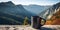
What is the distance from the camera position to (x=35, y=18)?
3.61 m

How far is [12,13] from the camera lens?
12.0ft

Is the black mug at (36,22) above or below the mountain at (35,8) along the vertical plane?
below

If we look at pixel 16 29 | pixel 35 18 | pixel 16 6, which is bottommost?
pixel 16 29

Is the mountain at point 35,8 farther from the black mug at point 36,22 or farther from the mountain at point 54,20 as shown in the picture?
the mountain at point 54,20

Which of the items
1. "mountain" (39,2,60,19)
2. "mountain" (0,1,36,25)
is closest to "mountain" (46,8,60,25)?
"mountain" (39,2,60,19)

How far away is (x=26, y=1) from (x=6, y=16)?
23.7 inches

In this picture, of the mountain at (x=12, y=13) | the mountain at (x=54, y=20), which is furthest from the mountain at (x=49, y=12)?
the mountain at (x=12, y=13)

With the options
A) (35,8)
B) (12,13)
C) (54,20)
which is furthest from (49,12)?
(12,13)

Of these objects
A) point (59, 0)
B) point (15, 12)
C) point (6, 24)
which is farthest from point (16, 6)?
point (59, 0)

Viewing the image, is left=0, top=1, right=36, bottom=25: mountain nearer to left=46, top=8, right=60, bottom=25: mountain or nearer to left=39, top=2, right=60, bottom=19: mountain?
left=39, top=2, right=60, bottom=19: mountain

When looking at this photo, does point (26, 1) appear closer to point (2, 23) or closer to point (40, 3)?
point (40, 3)

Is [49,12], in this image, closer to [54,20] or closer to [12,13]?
[54,20]

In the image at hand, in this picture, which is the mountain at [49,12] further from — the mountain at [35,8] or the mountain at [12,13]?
the mountain at [12,13]

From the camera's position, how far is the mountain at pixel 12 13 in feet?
11.9
